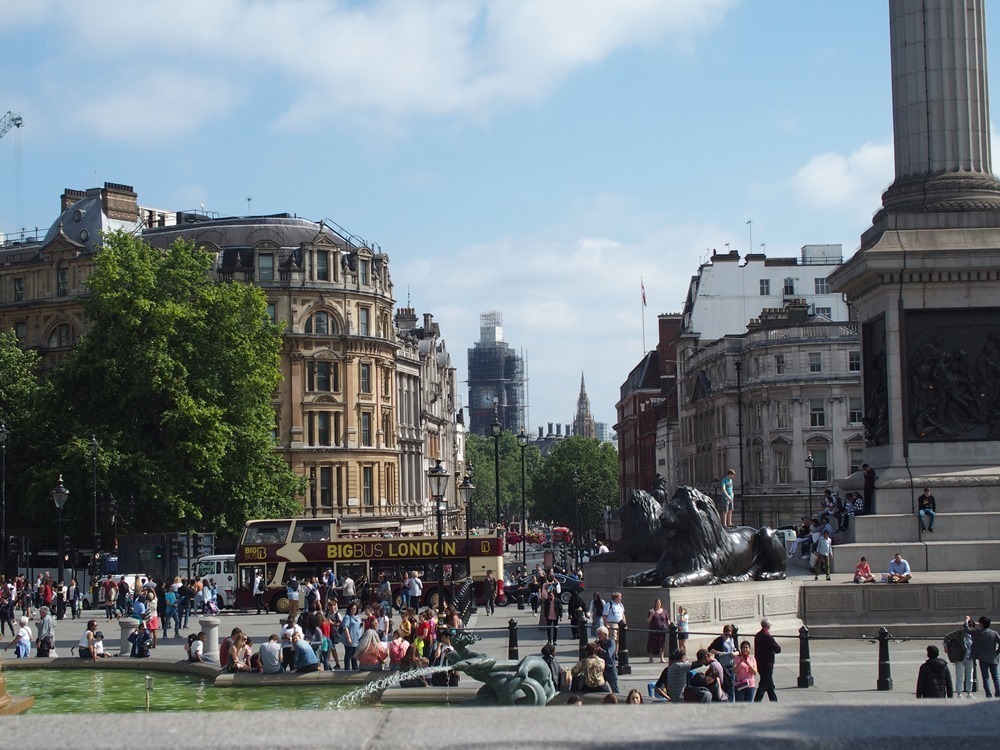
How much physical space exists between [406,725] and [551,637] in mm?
22019

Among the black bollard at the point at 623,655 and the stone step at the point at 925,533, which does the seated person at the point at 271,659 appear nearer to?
the black bollard at the point at 623,655

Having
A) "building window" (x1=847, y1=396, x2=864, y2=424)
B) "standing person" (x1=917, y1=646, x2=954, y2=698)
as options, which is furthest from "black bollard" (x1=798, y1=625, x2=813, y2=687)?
"building window" (x1=847, y1=396, x2=864, y2=424)

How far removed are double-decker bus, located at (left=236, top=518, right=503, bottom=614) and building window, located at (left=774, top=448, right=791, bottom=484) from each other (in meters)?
33.8

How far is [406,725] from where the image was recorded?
13.9ft

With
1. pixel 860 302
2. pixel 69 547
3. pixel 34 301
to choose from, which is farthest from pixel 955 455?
pixel 34 301

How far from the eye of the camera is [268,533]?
46.1 meters

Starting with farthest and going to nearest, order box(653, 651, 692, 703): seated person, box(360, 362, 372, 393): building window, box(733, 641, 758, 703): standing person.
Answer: box(360, 362, 372, 393): building window, box(733, 641, 758, 703): standing person, box(653, 651, 692, 703): seated person

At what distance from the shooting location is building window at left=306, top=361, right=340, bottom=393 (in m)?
74.5

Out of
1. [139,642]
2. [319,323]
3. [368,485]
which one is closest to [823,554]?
[139,642]

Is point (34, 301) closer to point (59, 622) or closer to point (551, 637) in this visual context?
point (59, 622)

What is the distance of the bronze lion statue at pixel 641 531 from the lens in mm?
27359

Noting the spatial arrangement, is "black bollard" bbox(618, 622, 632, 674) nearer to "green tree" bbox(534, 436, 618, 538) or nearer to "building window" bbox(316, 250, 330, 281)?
"building window" bbox(316, 250, 330, 281)

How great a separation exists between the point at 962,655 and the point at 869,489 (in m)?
8.65

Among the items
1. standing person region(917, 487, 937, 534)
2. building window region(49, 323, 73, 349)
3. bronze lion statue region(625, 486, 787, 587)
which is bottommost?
bronze lion statue region(625, 486, 787, 587)
